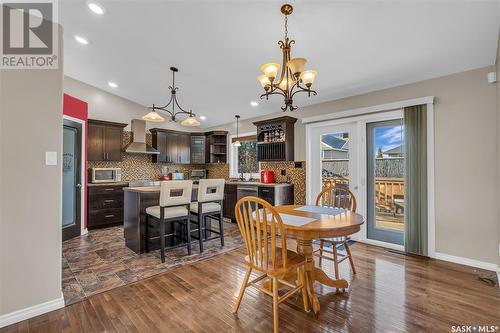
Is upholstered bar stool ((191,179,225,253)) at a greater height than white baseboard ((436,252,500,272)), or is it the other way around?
upholstered bar stool ((191,179,225,253))

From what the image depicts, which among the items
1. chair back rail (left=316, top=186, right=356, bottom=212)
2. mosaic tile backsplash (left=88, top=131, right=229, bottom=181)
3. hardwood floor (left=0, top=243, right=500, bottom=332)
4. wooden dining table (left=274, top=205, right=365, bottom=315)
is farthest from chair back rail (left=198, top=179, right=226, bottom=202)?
mosaic tile backsplash (left=88, top=131, right=229, bottom=181)

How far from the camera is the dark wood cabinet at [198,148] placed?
680 cm

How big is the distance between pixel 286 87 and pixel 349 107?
89.7 inches

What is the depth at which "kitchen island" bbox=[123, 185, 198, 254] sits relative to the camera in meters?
3.34

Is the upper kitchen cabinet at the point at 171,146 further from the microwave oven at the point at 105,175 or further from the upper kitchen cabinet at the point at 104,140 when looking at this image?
the microwave oven at the point at 105,175

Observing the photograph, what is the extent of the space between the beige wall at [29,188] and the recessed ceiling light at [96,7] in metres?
1.07

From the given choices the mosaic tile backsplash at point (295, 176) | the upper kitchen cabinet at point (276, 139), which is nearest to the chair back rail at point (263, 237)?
the mosaic tile backsplash at point (295, 176)

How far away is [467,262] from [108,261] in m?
4.71

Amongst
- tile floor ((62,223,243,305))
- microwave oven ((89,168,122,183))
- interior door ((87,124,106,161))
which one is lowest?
tile floor ((62,223,243,305))

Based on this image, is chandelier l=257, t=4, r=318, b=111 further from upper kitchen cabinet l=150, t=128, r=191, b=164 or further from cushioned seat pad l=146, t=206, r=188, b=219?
upper kitchen cabinet l=150, t=128, r=191, b=164

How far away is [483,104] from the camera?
2848 mm

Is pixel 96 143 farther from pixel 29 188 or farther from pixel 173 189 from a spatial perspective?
pixel 29 188

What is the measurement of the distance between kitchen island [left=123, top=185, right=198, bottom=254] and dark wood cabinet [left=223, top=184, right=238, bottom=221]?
1.74m

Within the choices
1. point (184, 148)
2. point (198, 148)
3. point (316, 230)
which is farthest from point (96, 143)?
point (316, 230)
